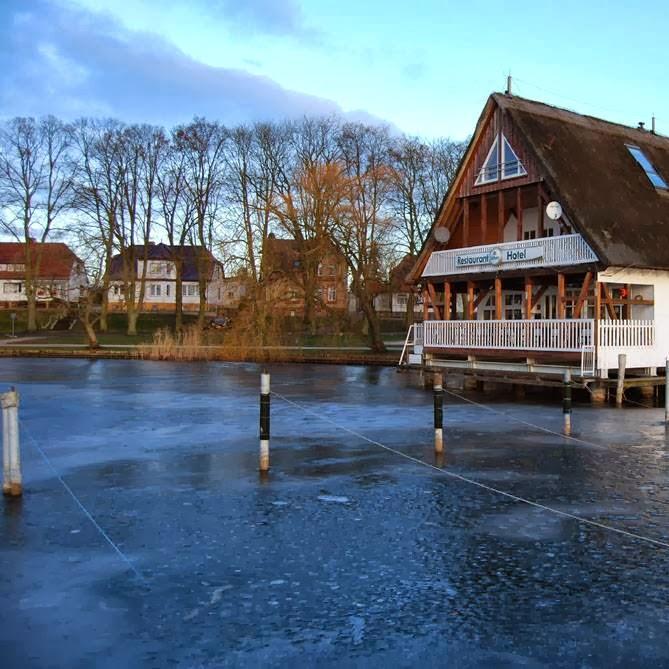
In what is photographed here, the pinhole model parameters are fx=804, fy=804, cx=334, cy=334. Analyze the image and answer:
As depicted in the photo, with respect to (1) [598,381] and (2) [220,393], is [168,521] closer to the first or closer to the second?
(2) [220,393]

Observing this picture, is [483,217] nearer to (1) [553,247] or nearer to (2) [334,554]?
(1) [553,247]

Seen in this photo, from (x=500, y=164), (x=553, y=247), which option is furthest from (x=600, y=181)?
(x=500, y=164)

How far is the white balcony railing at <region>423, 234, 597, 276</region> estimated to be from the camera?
25609 millimetres

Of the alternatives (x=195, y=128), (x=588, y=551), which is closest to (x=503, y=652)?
(x=588, y=551)

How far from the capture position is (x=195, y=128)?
222ft

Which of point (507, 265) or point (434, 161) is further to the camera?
point (434, 161)

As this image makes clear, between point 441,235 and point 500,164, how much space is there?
3628 millimetres

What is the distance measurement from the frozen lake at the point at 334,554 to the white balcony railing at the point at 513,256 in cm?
1126

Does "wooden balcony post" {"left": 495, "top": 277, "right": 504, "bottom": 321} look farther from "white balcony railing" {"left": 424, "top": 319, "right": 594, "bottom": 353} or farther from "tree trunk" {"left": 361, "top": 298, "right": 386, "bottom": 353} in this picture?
"tree trunk" {"left": 361, "top": 298, "right": 386, "bottom": 353}

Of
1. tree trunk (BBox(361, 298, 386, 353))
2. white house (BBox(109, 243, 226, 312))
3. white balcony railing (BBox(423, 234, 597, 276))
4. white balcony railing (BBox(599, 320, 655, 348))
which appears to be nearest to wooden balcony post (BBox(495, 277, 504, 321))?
white balcony railing (BBox(423, 234, 597, 276))

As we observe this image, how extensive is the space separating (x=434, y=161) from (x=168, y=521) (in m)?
54.2

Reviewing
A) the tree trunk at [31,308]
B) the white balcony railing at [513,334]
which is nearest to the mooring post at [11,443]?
the white balcony railing at [513,334]

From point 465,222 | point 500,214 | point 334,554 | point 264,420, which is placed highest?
point 500,214

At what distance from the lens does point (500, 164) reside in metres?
29.4
